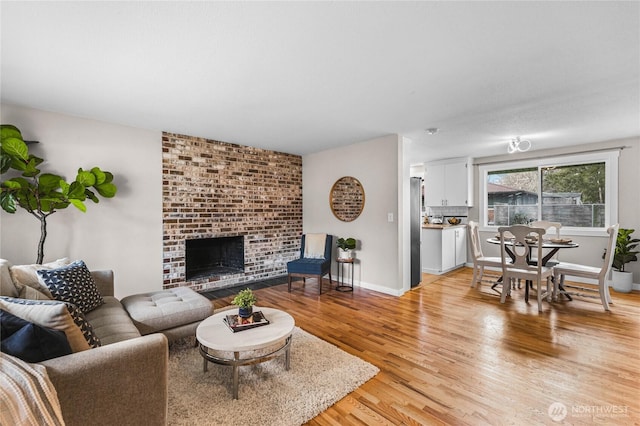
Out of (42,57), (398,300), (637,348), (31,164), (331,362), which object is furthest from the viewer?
(398,300)

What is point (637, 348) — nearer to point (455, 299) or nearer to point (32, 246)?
point (455, 299)

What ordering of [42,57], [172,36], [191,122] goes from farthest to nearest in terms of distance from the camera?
[191,122] < [42,57] < [172,36]

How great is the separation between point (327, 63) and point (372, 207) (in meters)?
2.69

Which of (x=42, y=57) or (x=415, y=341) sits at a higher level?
(x=42, y=57)

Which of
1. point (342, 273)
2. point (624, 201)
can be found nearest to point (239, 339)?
point (342, 273)

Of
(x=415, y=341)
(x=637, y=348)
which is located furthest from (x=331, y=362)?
(x=637, y=348)

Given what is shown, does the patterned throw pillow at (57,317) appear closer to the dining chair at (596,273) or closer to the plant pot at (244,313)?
the plant pot at (244,313)

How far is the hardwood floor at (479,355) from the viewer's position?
171 centimetres

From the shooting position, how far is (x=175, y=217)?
398 cm

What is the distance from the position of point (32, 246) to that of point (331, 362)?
3413 millimetres

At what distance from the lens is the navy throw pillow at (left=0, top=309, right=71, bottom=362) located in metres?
1.10

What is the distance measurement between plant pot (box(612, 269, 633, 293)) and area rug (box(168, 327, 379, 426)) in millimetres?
4610

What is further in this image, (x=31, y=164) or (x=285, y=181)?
(x=285, y=181)

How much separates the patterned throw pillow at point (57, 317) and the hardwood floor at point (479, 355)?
1340 mm
